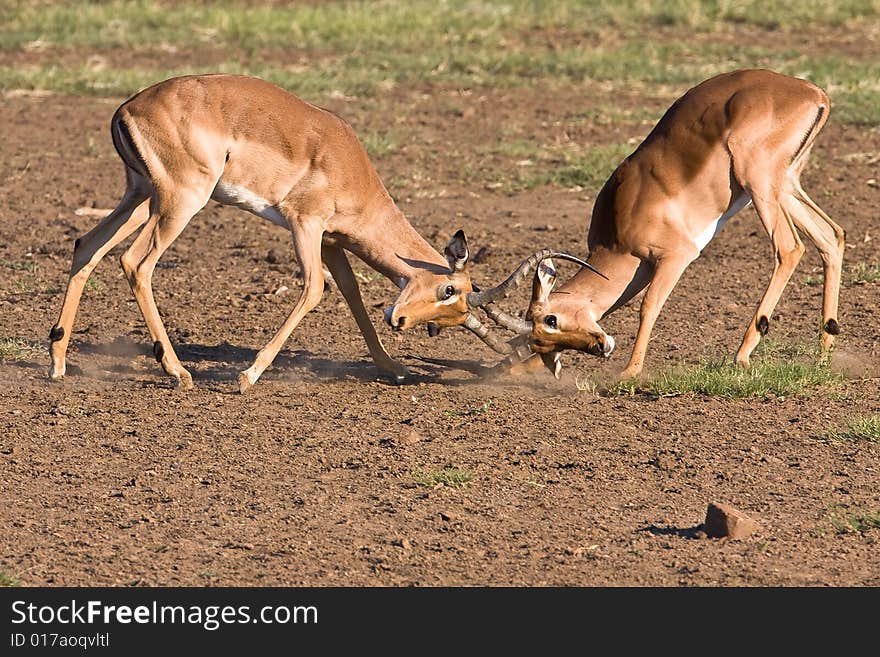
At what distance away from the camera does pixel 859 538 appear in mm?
6426

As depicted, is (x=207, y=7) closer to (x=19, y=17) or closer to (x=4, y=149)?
(x=19, y=17)

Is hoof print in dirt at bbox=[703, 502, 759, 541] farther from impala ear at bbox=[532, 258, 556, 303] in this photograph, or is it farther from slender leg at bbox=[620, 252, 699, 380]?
slender leg at bbox=[620, 252, 699, 380]

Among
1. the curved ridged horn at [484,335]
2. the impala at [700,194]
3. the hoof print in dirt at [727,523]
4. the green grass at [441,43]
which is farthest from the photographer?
the green grass at [441,43]

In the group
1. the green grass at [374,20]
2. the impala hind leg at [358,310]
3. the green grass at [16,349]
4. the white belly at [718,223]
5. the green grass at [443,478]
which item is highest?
the white belly at [718,223]

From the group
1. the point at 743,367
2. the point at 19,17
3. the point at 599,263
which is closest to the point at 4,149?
the point at 19,17

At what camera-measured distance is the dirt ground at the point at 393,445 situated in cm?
628

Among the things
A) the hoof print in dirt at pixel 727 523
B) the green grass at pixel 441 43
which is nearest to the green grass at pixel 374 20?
the green grass at pixel 441 43

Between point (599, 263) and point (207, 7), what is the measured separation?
14135 mm

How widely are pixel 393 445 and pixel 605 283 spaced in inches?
76.5

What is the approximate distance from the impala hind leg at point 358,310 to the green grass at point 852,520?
129 inches

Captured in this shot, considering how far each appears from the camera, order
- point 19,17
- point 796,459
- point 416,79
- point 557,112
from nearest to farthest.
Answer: point 796,459 → point 557,112 → point 416,79 → point 19,17

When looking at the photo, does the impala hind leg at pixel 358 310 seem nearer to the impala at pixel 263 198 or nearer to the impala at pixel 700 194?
the impala at pixel 263 198

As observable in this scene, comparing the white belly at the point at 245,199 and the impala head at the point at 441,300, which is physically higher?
the white belly at the point at 245,199

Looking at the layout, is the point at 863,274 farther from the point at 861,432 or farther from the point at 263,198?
the point at 263,198
